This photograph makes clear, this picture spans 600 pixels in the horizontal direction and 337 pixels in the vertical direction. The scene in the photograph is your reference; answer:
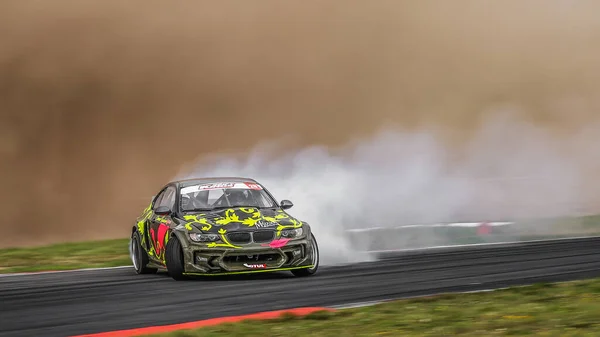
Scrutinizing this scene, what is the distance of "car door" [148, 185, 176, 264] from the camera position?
41.1 feet

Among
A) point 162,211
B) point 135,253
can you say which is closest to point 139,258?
point 135,253

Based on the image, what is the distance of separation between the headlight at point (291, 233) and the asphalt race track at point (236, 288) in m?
0.52

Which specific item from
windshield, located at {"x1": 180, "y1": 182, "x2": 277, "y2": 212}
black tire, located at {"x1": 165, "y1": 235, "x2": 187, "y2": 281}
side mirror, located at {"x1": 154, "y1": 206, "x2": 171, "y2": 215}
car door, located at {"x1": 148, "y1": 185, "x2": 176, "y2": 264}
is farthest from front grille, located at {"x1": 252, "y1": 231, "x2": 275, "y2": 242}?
side mirror, located at {"x1": 154, "y1": 206, "x2": 171, "y2": 215}

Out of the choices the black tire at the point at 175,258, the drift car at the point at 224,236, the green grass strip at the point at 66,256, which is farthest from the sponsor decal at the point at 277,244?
the green grass strip at the point at 66,256

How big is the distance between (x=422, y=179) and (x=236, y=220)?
12.8m

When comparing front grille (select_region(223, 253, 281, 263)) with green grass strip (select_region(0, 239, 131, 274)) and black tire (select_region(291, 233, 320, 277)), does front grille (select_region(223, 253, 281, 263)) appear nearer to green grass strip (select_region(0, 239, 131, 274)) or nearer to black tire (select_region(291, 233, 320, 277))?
black tire (select_region(291, 233, 320, 277))

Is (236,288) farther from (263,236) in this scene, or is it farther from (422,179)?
(422,179)

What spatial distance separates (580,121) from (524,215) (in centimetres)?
1548

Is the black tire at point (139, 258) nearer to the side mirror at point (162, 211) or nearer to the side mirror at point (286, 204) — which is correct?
the side mirror at point (162, 211)

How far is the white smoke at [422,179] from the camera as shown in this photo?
18.5m

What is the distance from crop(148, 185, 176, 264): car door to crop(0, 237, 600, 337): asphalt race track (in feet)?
1.08

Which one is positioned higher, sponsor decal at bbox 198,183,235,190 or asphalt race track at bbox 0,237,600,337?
sponsor decal at bbox 198,183,235,190

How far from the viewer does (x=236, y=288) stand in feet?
36.6

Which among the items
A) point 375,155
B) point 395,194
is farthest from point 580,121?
point 395,194
